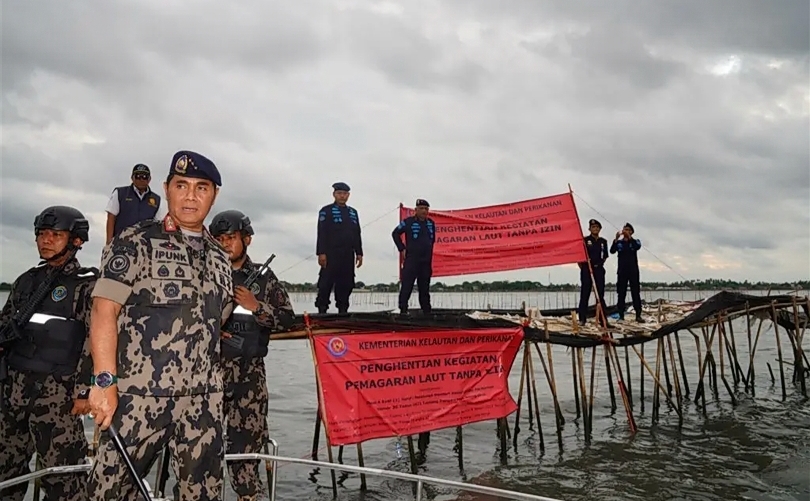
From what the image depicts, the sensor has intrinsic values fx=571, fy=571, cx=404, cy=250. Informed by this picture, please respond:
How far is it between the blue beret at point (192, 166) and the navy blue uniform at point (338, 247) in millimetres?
5330

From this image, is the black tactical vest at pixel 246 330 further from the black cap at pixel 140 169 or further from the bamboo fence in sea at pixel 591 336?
the black cap at pixel 140 169

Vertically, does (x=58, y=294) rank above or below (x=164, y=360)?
above

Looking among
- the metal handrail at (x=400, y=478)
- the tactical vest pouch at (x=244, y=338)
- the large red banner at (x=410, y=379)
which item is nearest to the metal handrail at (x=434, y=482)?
the metal handrail at (x=400, y=478)

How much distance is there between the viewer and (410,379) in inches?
289

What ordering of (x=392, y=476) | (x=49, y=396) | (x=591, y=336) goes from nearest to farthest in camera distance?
1. (x=392, y=476)
2. (x=49, y=396)
3. (x=591, y=336)

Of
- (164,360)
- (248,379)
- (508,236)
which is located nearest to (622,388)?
(508,236)

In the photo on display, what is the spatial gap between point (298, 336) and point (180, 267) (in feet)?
12.7

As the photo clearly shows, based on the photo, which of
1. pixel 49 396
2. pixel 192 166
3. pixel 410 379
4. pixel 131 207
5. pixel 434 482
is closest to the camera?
pixel 192 166

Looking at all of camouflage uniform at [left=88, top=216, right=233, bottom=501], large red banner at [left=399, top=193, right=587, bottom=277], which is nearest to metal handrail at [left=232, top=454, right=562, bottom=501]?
camouflage uniform at [left=88, top=216, right=233, bottom=501]

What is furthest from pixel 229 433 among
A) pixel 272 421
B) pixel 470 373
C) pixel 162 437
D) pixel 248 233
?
pixel 272 421

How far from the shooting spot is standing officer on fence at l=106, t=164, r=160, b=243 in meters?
→ 6.79

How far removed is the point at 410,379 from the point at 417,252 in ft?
9.29

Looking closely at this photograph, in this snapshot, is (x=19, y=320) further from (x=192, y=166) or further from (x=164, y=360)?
(x=192, y=166)

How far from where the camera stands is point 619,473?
9.51 m
